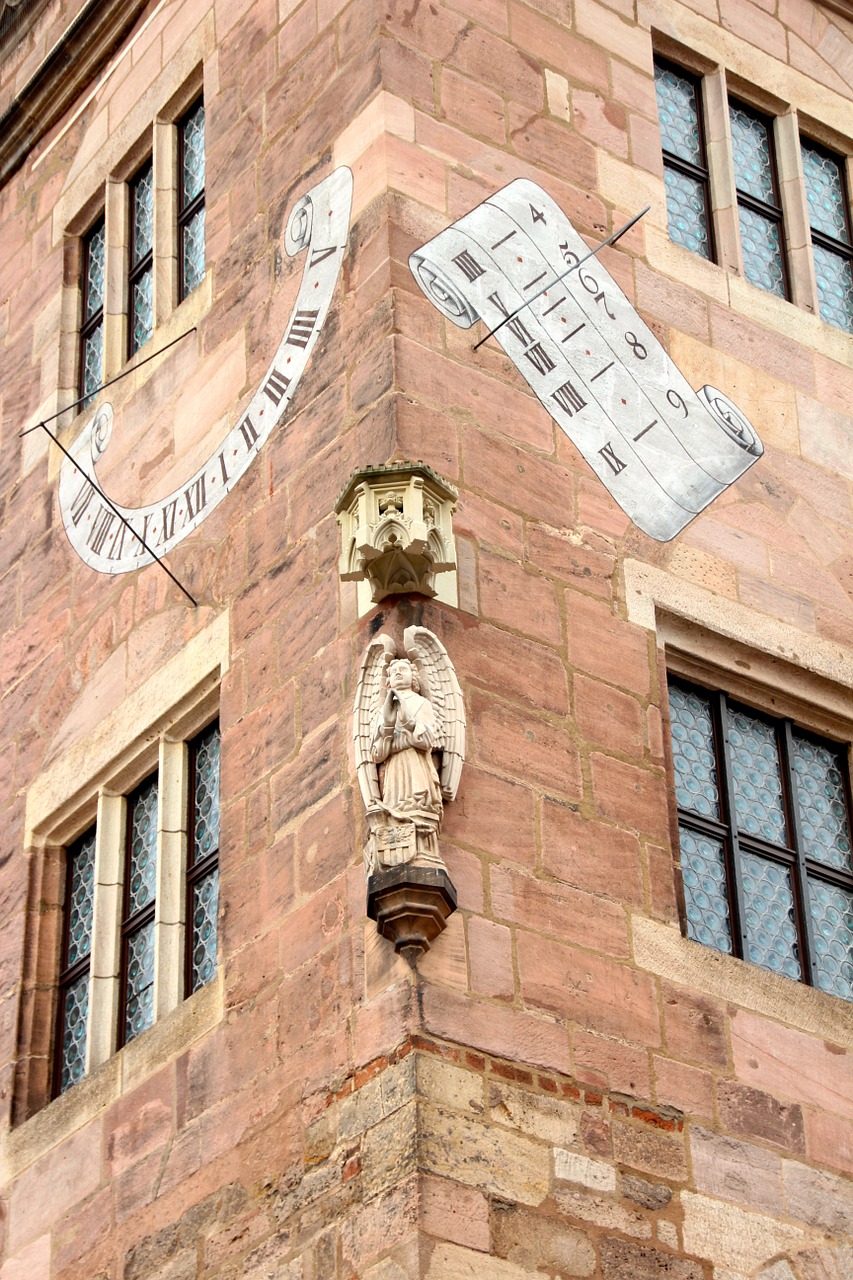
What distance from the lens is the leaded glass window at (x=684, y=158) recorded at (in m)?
14.3

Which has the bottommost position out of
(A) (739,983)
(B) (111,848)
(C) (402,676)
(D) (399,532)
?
(A) (739,983)

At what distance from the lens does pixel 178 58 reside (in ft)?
50.2

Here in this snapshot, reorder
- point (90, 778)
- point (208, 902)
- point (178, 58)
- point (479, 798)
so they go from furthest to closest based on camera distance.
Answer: point (178, 58), point (90, 778), point (208, 902), point (479, 798)

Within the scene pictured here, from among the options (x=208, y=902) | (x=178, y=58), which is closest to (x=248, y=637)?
(x=208, y=902)

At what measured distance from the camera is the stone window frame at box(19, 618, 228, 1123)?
12719mm

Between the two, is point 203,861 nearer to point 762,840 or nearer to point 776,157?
point 762,840

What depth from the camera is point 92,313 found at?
1560 centimetres

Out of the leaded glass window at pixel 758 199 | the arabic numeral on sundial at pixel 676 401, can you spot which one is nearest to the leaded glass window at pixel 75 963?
the arabic numeral on sundial at pixel 676 401

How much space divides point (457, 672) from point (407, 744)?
0.56 meters

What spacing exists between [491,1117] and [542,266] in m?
4.23

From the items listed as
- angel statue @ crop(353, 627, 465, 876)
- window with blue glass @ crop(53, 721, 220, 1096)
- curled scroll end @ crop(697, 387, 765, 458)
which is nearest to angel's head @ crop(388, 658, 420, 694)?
angel statue @ crop(353, 627, 465, 876)

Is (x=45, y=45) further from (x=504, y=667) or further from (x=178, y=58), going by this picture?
(x=504, y=667)

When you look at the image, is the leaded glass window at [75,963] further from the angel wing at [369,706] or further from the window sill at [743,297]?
the window sill at [743,297]

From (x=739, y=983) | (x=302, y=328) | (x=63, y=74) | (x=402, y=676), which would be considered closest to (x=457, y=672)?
(x=402, y=676)
